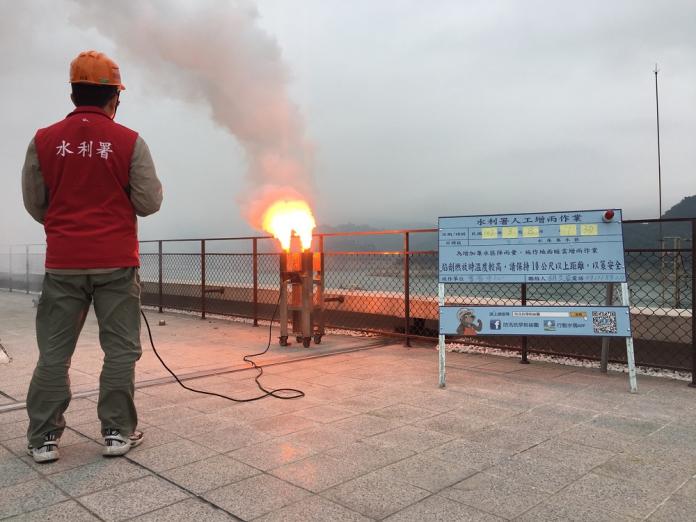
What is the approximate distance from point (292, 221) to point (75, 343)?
4.17 meters

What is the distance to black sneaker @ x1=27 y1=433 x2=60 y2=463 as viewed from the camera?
9.87ft

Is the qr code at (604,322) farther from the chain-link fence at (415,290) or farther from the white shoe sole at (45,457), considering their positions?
the white shoe sole at (45,457)

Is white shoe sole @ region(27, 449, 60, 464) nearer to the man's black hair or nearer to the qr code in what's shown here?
the man's black hair

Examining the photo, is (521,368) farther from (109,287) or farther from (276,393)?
(109,287)

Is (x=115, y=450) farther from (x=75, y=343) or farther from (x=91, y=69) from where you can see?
(x=91, y=69)

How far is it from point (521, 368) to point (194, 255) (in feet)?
22.3

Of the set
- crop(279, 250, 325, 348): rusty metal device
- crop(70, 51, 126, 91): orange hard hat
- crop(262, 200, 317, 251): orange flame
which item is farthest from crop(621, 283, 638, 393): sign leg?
crop(70, 51, 126, 91): orange hard hat

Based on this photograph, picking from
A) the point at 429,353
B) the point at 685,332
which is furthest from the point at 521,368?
the point at 685,332

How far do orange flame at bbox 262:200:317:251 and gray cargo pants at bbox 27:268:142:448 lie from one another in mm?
3839

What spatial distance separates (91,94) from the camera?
3191 millimetres

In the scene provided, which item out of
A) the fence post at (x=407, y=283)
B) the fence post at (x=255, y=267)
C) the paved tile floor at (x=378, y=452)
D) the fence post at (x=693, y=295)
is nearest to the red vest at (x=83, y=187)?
the paved tile floor at (x=378, y=452)

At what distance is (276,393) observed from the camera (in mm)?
4582

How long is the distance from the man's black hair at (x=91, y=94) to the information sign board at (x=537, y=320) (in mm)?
3359

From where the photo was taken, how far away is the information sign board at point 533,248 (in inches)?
195
